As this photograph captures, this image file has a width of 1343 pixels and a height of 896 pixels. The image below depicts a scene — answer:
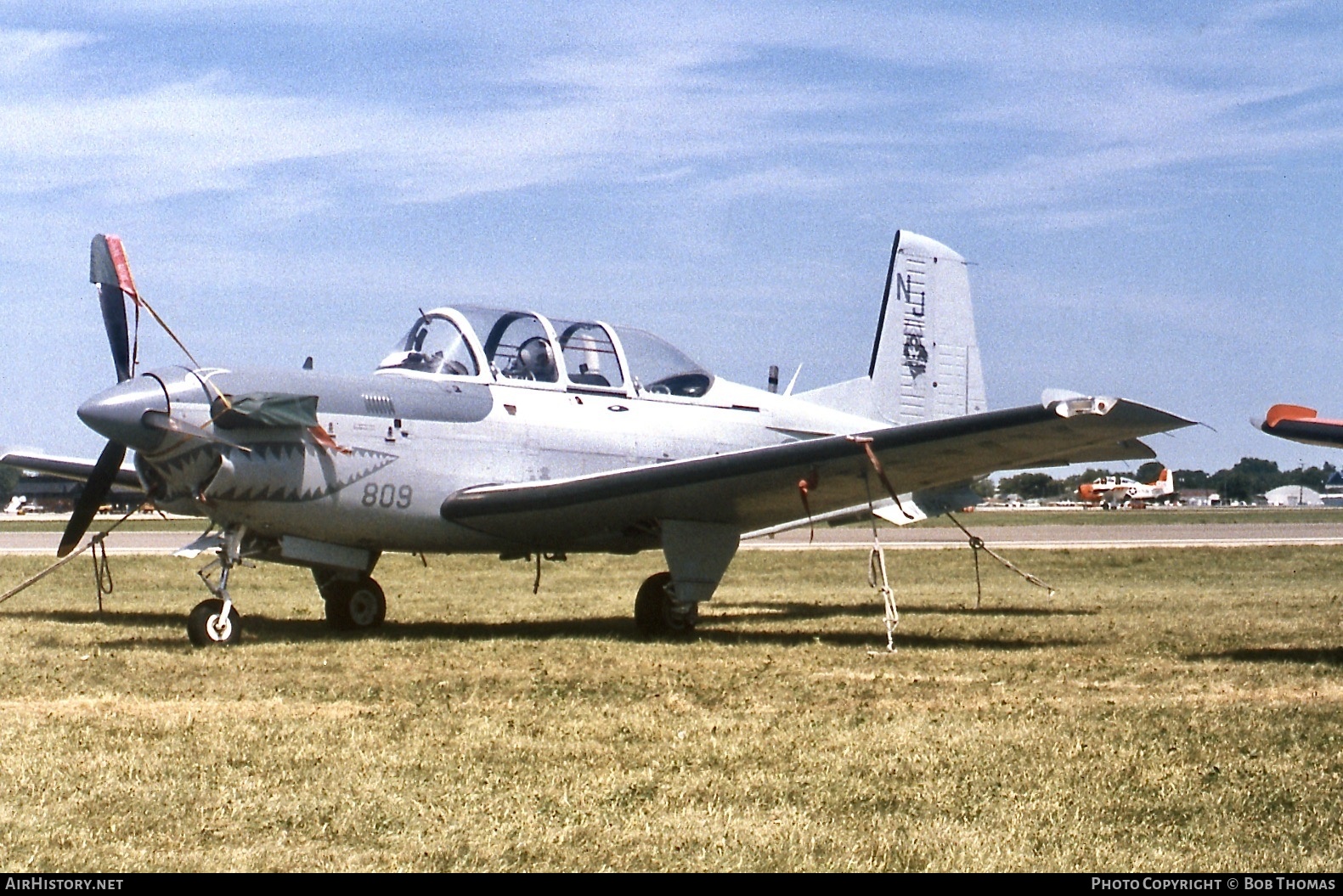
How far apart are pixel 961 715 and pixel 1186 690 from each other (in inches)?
74.6

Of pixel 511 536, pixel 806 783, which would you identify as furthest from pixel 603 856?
pixel 511 536

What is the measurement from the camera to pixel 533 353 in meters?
13.9

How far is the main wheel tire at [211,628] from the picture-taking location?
38.5 ft

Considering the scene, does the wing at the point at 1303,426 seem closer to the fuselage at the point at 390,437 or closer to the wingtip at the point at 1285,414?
the wingtip at the point at 1285,414

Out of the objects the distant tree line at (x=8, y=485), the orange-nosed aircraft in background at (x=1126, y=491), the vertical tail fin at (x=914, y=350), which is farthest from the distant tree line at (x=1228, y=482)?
the vertical tail fin at (x=914, y=350)

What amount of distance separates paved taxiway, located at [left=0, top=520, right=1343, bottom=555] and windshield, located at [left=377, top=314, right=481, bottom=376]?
15934mm

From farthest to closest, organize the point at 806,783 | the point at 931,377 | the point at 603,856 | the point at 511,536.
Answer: the point at 931,377
the point at 511,536
the point at 806,783
the point at 603,856

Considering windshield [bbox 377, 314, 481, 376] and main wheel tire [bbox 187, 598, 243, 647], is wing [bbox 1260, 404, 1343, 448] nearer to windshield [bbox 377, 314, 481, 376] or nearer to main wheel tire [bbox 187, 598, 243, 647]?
windshield [bbox 377, 314, 481, 376]

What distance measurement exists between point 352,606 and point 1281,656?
7993 mm

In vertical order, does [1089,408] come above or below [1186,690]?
above

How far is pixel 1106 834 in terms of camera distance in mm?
5344

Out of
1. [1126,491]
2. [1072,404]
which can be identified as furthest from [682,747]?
[1126,491]

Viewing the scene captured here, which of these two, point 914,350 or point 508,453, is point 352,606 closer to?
point 508,453

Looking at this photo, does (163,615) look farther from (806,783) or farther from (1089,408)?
(806,783)
